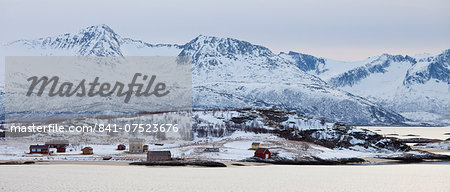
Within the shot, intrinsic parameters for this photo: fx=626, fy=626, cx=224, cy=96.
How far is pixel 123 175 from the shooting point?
94812 mm

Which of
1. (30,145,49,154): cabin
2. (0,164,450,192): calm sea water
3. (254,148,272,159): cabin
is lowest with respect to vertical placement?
(0,164,450,192): calm sea water

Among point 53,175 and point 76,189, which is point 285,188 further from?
point 53,175

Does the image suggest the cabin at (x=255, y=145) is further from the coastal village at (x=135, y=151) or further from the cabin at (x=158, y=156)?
the cabin at (x=158, y=156)

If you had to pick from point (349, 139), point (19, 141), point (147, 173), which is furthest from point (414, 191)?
point (19, 141)

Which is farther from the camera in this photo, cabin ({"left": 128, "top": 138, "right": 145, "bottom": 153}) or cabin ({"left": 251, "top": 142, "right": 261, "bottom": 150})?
cabin ({"left": 251, "top": 142, "right": 261, "bottom": 150})

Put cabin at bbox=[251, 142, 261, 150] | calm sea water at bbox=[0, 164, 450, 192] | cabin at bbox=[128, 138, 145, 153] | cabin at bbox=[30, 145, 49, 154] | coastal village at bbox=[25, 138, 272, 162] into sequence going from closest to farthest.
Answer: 1. calm sea water at bbox=[0, 164, 450, 192]
2. coastal village at bbox=[25, 138, 272, 162]
3. cabin at bbox=[30, 145, 49, 154]
4. cabin at bbox=[128, 138, 145, 153]
5. cabin at bbox=[251, 142, 261, 150]

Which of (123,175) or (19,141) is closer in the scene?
(123,175)

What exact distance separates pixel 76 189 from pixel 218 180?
73.7 feet

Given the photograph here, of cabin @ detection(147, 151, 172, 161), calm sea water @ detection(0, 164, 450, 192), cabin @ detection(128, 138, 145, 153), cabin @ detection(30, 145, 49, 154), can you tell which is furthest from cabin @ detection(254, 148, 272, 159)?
cabin @ detection(30, 145, 49, 154)

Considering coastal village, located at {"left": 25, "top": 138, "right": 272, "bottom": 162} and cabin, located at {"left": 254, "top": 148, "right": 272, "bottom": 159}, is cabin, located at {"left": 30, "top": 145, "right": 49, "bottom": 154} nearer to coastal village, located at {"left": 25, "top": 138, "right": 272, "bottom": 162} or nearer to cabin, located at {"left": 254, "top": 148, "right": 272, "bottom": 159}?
coastal village, located at {"left": 25, "top": 138, "right": 272, "bottom": 162}

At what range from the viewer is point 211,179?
91812 mm

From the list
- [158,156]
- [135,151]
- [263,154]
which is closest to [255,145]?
[263,154]

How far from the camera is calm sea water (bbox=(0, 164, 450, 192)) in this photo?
265ft

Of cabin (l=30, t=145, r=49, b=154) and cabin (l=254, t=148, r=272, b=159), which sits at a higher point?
cabin (l=30, t=145, r=49, b=154)
